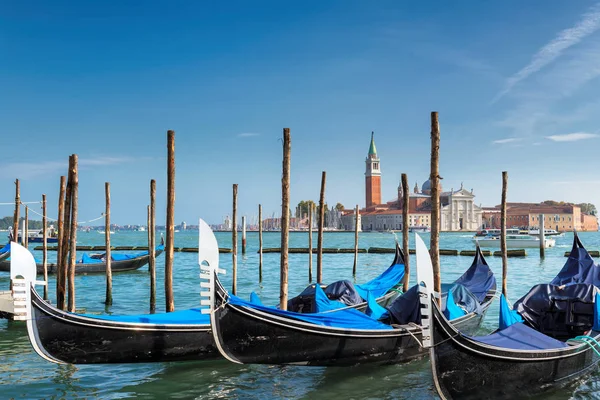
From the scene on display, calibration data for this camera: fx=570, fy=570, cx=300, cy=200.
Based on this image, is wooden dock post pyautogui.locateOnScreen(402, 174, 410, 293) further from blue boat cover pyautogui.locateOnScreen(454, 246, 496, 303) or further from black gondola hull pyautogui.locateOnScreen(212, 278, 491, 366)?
black gondola hull pyautogui.locateOnScreen(212, 278, 491, 366)

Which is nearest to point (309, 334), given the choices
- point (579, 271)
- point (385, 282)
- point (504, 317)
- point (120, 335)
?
point (120, 335)

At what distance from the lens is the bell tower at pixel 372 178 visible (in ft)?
302

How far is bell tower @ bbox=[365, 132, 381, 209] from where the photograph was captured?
9212cm

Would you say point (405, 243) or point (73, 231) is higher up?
point (73, 231)

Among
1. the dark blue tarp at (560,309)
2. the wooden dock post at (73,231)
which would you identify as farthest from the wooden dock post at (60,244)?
the dark blue tarp at (560,309)

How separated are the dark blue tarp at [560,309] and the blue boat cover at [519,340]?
121 cm

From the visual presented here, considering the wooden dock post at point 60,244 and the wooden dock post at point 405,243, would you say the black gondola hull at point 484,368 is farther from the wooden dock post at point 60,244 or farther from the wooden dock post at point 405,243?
the wooden dock post at point 60,244

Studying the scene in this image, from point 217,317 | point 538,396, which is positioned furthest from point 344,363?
point 538,396

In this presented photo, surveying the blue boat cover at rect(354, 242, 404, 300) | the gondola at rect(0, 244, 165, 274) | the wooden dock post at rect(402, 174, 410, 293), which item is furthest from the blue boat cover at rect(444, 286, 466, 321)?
the gondola at rect(0, 244, 165, 274)

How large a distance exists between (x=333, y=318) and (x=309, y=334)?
33 cm

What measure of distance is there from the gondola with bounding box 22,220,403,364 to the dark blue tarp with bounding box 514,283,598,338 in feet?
10.9

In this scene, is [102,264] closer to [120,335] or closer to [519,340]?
[120,335]

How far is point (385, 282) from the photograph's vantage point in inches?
353

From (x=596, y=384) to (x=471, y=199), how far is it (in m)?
78.6
